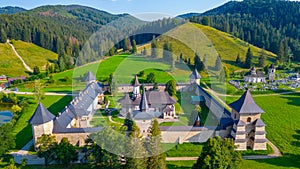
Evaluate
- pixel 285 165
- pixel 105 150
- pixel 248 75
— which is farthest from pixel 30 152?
pixel 248 75

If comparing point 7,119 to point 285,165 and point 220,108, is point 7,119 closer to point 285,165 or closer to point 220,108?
point 220,108

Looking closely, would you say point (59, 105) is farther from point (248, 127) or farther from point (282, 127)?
point (282, 127)

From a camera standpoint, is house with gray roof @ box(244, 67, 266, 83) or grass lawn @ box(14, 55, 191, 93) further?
house with gray roof @ box(244, 67, 266, 83)

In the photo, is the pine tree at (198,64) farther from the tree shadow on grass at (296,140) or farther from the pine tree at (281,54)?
the tree shadow on grass at (296,140)

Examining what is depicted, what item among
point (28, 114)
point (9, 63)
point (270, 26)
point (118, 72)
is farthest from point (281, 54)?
point (9, 63)

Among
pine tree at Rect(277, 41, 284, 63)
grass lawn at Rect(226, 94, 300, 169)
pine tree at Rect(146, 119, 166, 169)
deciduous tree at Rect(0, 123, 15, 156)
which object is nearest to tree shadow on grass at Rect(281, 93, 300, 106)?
grass lawn at Rect(226, 94, 300, 169)

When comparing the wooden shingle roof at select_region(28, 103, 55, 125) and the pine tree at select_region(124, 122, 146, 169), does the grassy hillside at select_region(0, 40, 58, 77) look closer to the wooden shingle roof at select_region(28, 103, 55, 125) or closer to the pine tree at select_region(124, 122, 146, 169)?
the wooden shingle roof at select_region(28, 103, 55, 125)
